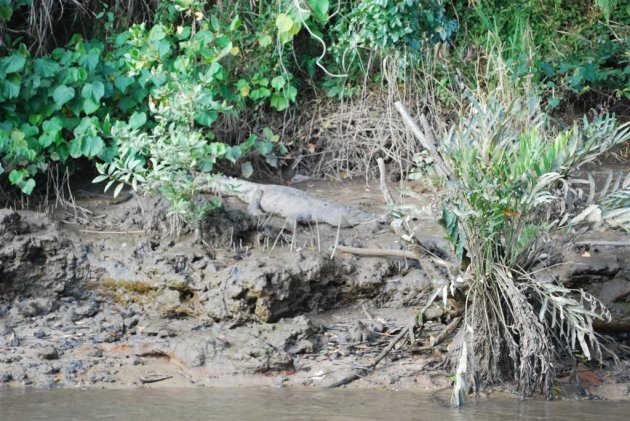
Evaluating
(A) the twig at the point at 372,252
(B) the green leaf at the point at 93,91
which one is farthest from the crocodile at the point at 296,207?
(B) the green leaf at the point at 93,91

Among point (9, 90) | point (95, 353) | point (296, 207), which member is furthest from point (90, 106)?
point (95, 353)

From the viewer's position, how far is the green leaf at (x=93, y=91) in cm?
693

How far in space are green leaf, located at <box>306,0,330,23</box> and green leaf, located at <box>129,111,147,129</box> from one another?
1572 mm

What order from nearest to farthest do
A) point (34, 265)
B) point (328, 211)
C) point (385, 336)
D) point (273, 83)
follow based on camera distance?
point (385, 336) < point (34, 265) < point (328, 211) < point (273, 83)

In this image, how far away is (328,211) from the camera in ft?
22.7

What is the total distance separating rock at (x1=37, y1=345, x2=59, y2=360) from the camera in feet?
18.5

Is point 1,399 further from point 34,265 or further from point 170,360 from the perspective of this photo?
point 34,265

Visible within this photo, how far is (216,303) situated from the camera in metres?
6.00

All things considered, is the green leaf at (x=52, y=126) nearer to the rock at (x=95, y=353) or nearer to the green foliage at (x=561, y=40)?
the rock at (x=95, y=353)

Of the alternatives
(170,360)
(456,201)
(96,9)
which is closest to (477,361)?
(456,201)

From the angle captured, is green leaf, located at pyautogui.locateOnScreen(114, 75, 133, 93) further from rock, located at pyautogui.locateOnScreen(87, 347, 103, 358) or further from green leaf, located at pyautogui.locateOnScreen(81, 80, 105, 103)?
rock, located at pyautogui.locateOnScreen(87, 347, 103, 358)

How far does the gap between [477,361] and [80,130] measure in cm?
344

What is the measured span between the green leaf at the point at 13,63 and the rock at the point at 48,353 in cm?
227

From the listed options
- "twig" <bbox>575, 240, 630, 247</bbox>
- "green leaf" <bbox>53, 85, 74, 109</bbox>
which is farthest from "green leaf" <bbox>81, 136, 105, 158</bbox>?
"twig" <bbox>575, 240, 630, 247</bbox>
